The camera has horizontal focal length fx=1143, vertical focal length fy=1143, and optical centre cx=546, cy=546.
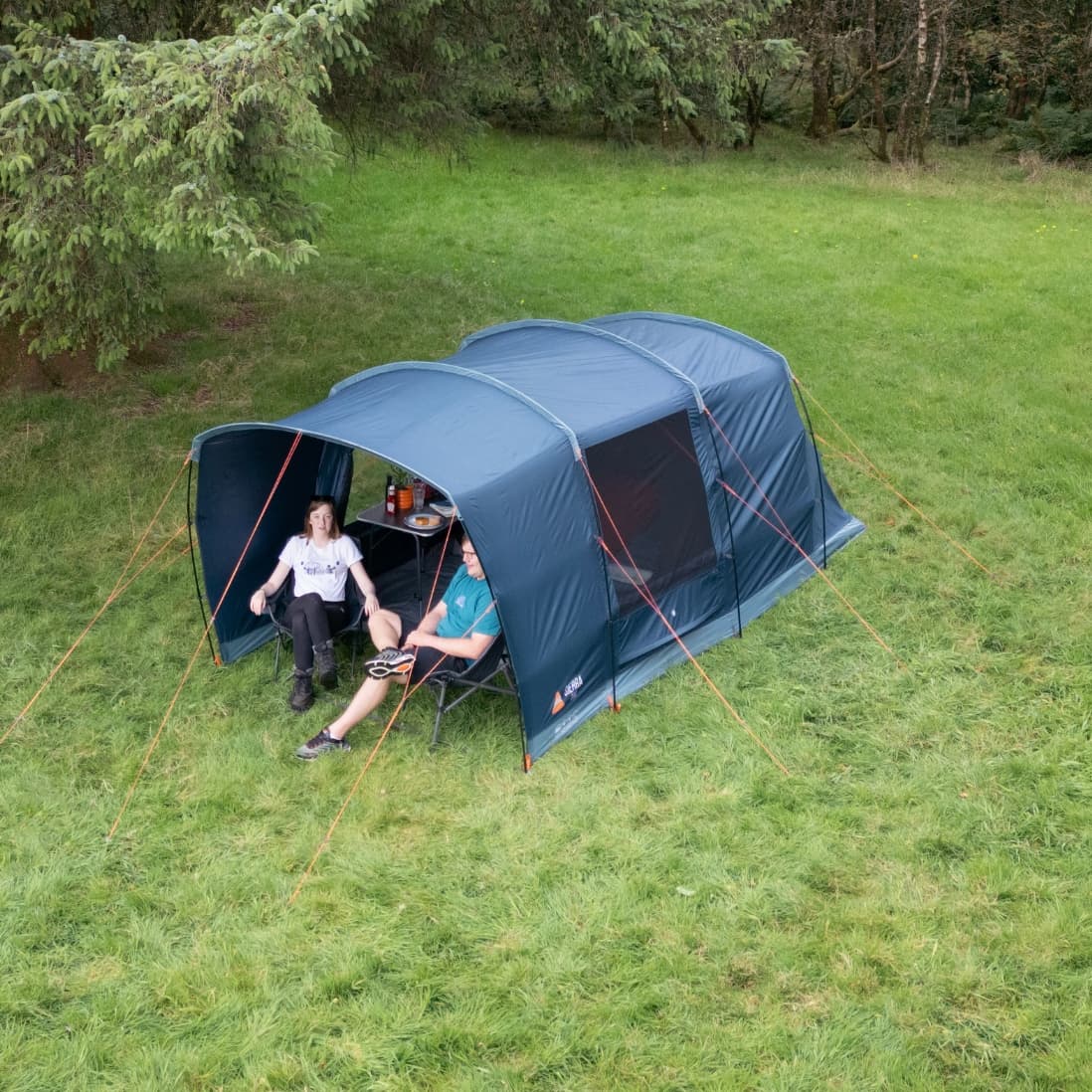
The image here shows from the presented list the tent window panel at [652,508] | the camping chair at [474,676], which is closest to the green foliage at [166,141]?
the tent window panel at [652,508]

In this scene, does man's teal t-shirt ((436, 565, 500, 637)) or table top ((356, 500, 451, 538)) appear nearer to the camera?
man's teal t-shirt ((436, 565, 500, 637))

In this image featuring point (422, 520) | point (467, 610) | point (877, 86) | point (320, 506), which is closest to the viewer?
point (467, 610)

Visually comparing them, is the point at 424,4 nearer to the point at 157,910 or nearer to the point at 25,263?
the point at 25,263

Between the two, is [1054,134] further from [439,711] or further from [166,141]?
[439,711]

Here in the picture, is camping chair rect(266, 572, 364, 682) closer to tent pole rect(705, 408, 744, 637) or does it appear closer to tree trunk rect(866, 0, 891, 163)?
tent pole rect(705, 408, 744, 637)

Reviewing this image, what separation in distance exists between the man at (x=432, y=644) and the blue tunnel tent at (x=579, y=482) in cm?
39

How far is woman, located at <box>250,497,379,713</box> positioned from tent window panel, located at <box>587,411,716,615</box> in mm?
1497

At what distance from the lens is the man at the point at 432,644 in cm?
626

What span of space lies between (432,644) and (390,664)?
0.26m

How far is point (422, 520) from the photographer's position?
7219 millimetres

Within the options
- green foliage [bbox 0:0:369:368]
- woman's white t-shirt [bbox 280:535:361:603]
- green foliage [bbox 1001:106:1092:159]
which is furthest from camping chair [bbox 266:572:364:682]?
green foliage [bbox 1001:106:1092:159]

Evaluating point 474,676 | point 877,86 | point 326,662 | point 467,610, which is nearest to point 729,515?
point 467,610

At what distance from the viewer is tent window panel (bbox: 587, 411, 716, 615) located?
6.79m

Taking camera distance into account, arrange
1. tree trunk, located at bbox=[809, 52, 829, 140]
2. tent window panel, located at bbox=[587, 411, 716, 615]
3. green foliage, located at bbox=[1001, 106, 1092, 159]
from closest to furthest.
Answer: tent window panel, located at bbox=[587, 411, 716, 615], green foliage, located at bbox=[1001, 106, 1092, 159], tree trunk, located at bbox=[809, 52, 829, 140]
